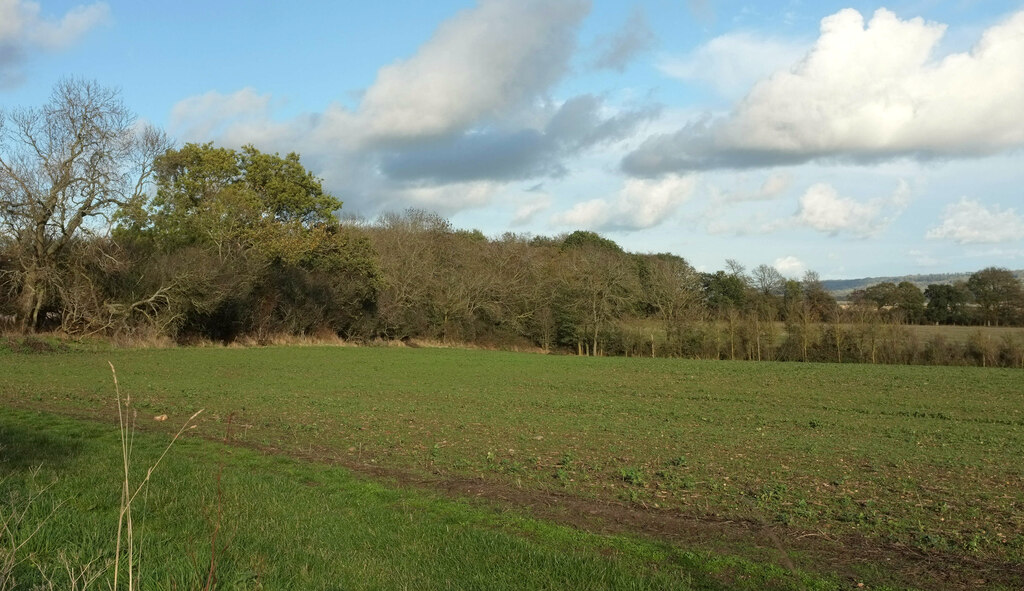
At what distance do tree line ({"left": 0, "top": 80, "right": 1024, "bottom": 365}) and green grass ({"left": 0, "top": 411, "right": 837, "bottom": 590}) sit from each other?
1357 inches

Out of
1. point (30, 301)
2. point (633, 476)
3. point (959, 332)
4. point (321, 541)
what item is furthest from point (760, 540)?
point (959, 332)

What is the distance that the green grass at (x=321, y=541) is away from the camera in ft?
18.7

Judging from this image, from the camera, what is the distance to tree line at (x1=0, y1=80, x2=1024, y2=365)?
3888 centimetres

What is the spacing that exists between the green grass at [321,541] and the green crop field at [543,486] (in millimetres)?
34

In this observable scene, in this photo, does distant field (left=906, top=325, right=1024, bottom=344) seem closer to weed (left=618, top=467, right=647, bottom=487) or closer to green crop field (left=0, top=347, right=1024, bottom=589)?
green crop field (left=0, top=347, right=1024, bottom=589)

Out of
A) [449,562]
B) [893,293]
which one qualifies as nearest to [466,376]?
Result: [449,562]

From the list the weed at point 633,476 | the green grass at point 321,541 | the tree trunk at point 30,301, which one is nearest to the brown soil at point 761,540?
the green grass at point 321,541

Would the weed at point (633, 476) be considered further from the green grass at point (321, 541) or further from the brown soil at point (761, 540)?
the green grass at point (321, 541)

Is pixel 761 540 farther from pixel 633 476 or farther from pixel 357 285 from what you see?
pixel 357 285

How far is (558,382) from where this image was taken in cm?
3272

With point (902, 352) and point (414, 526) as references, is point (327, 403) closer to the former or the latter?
point (414, 526)

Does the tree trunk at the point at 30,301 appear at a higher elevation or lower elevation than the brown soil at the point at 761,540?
higher

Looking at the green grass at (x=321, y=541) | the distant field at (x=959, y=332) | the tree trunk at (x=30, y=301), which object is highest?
the tree trunk at (x=30, y=301)

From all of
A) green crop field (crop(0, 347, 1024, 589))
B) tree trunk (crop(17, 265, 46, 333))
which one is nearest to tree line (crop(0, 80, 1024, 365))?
tree trunk (crop(17, 265, 46, 333))
